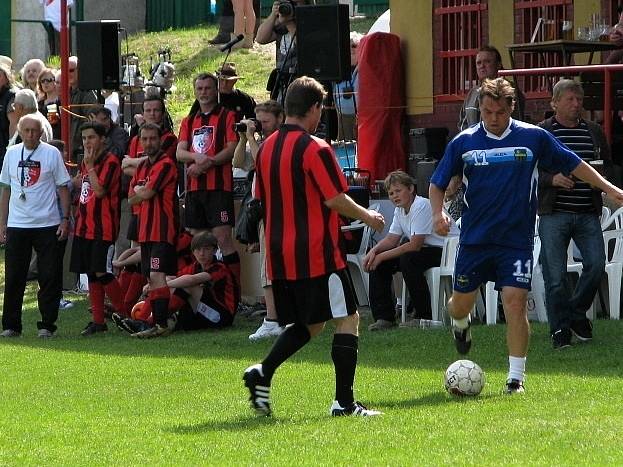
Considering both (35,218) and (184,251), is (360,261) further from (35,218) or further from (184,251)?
(35,218)

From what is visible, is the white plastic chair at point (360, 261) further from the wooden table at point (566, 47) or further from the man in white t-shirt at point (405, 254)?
the wooden table at point (566, 47)

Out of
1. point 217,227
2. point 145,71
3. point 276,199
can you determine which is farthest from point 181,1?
point 276,199

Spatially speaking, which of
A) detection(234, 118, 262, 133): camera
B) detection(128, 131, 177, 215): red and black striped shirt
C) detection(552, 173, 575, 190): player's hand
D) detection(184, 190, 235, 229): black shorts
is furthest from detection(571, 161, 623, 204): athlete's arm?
detection(128, 131, 177, 215): red and black striped shirt

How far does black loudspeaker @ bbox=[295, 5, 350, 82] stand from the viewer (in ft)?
52.7

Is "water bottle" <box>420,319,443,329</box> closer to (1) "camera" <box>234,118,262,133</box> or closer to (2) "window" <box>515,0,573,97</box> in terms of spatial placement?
(1) "camera" <box>234,118,262,133</box>

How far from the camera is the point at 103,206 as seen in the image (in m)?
15.1

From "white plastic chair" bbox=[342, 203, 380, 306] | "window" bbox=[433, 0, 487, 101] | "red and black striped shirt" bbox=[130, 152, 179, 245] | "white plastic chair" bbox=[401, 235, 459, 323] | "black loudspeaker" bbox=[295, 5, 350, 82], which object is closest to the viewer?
"white plastic chair" bbox=[401, 235, 459, 323]

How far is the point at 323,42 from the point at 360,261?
257 centimetres

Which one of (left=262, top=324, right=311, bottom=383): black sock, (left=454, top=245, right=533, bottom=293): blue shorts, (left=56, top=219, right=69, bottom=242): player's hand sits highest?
(left=56, top=219, right=69, bottom=242): player's hand

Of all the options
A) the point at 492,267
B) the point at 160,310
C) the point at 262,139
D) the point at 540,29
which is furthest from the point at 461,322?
the point at 540,29

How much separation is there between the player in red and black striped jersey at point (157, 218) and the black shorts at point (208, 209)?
1.36 ft

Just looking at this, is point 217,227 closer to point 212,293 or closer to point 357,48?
point 212,293

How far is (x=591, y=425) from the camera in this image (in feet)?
26.1

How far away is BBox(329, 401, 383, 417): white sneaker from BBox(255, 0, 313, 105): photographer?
849 centimetres
